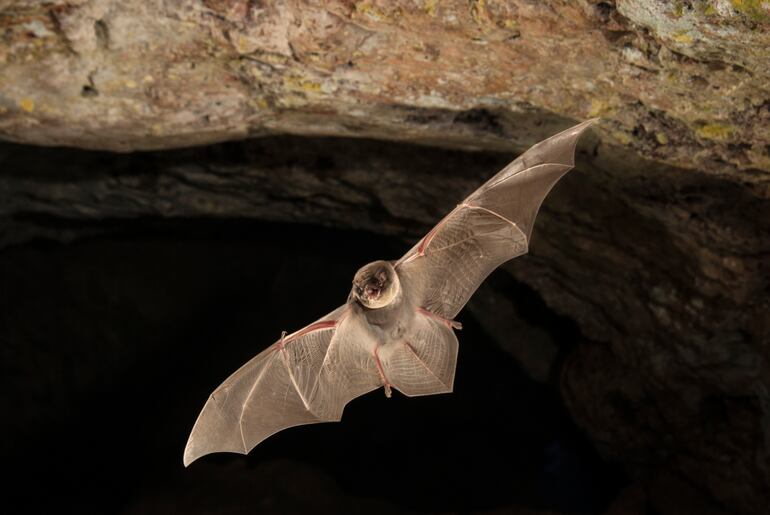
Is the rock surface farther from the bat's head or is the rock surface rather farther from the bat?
the bat's head

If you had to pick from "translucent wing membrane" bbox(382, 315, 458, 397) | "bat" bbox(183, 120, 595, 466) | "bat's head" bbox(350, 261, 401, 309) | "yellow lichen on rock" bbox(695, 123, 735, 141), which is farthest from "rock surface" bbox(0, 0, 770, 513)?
"translucent wing membrane" bbox(382, 315, 458, 397)

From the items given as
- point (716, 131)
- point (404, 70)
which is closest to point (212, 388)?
point (404, 70)

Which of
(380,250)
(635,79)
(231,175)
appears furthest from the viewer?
(380,250)

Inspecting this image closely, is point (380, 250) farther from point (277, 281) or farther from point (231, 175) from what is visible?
point (231, 175)

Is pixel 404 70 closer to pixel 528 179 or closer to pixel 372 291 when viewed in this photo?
pixel 528 179

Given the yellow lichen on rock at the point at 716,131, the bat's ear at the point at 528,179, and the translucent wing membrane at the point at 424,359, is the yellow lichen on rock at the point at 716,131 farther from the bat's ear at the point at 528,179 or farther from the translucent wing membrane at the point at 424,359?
the translucent wing membrane at the point at 424,359

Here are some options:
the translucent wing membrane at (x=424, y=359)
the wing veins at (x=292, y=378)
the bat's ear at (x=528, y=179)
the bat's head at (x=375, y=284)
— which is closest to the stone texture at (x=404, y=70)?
the bat's ear at (x=528, y=179)

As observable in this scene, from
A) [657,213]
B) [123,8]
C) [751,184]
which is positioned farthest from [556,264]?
[123,8]
